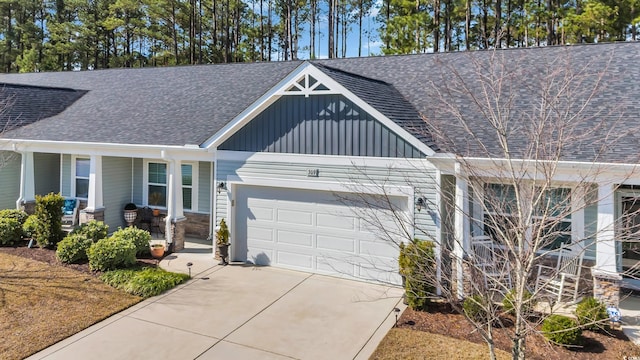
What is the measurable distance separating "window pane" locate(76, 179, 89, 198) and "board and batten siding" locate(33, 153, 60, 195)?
6.16 feet

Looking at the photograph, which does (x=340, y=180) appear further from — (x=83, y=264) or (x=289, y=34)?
(x=289, y=34)

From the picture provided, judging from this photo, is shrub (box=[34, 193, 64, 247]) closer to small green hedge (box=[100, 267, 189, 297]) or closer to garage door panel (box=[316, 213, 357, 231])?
small green hedge (box=[100, 267, 189, 297])

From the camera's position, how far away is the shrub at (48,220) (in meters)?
12.7

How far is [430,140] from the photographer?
9.73 meters

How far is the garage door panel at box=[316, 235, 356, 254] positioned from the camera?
34.8ft

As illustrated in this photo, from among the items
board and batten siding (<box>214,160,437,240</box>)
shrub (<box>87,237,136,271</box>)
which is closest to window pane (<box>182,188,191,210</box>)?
board and batten siding (<box>214,160,437,240</box>)

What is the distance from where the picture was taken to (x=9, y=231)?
13.3m

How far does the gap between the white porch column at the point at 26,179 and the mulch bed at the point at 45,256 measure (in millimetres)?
3268

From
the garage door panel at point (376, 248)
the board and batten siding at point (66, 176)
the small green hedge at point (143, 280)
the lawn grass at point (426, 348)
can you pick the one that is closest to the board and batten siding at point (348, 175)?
the garage door panel at point (376, 248)

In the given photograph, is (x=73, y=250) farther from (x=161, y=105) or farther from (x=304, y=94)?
(x=304, y=94)

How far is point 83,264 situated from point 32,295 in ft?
6.90

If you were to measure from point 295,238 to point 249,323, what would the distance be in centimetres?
339

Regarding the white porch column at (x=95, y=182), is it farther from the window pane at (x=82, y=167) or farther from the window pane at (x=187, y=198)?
the window pane at (x=187, y=198)

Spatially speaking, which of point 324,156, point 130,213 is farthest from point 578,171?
point 130,213
